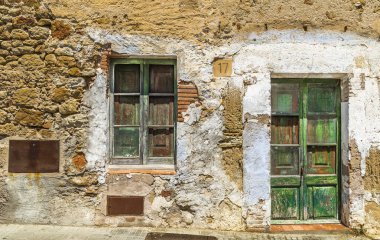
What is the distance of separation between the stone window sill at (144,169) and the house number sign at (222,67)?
137 cm

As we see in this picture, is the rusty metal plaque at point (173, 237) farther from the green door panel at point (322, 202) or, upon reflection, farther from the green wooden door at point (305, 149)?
the green door panel at point (322, 202)

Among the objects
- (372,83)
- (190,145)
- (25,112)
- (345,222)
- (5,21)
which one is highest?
(5,21)

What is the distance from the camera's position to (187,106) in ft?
15.9

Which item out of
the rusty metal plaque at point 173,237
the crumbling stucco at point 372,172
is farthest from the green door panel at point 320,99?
the rusty metal plaque at point 173,237

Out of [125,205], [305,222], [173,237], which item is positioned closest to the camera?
[173,237]

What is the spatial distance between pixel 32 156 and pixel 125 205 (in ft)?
4.42

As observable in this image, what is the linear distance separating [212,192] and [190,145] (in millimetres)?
662

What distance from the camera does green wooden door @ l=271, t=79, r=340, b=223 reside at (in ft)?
16.6

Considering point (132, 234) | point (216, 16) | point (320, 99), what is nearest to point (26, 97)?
point (132, 234)

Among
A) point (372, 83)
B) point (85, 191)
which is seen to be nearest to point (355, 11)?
point (372, 83)

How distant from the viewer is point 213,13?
491 centimetres

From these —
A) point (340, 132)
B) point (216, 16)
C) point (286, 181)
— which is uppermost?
point (216, 16)

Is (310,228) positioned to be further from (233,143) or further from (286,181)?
(233,143)

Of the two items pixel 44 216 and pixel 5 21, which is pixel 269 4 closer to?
pixel 5 21
